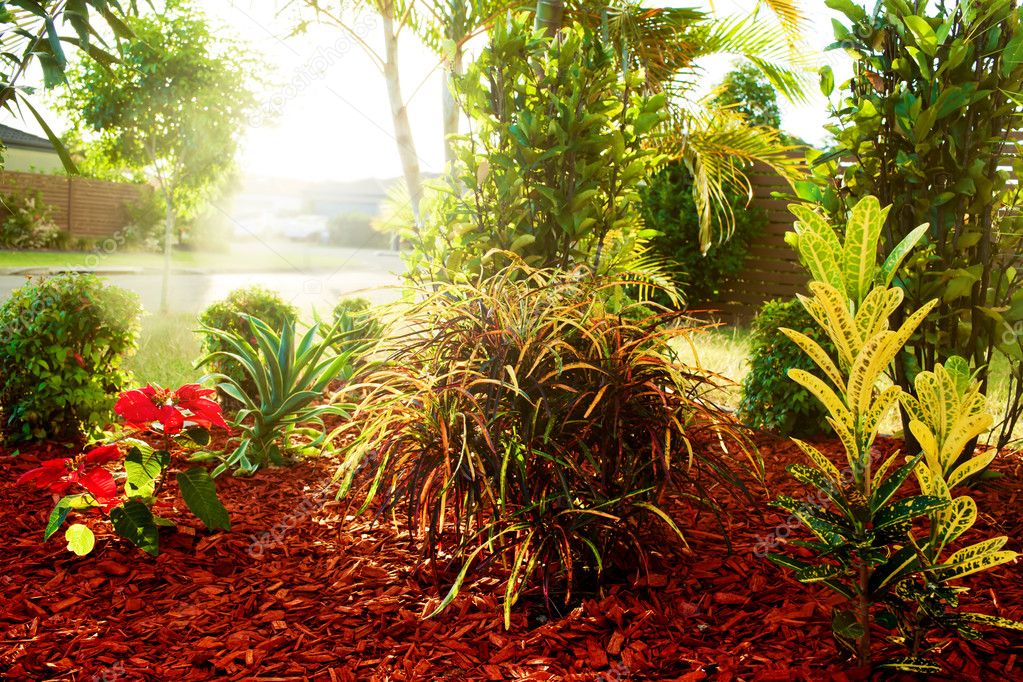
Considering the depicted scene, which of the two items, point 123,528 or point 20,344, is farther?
point 20,344

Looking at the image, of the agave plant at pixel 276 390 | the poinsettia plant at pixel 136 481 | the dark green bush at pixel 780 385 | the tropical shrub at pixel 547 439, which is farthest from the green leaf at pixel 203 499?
the dark green bush at pixel 780 385

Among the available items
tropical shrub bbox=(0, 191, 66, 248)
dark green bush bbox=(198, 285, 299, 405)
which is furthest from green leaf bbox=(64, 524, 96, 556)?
tropical shrub bbox=(0, 191, 66, 248)

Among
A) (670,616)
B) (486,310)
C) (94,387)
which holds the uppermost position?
(486,310)

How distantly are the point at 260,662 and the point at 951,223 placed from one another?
2.82 meters

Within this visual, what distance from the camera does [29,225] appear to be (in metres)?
4.72

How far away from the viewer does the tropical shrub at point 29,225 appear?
461cm

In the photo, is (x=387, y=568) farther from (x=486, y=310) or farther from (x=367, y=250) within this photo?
(x=367, y=250)

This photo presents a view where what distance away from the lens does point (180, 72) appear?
6.47m

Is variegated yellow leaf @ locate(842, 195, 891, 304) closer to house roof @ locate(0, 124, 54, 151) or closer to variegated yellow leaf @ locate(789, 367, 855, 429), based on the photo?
variegated yellow leaf @ locate(789, 367, 855, 429)

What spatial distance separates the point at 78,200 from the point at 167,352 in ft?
4.90

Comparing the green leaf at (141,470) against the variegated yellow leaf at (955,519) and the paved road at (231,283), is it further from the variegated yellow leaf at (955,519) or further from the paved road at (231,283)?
the paved road at (231,283)

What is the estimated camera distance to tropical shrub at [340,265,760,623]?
2.22m

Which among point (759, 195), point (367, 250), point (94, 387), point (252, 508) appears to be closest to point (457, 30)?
point (367, 250)

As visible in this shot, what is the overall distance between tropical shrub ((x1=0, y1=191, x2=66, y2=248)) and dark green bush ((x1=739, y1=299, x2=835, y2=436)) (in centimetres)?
427
